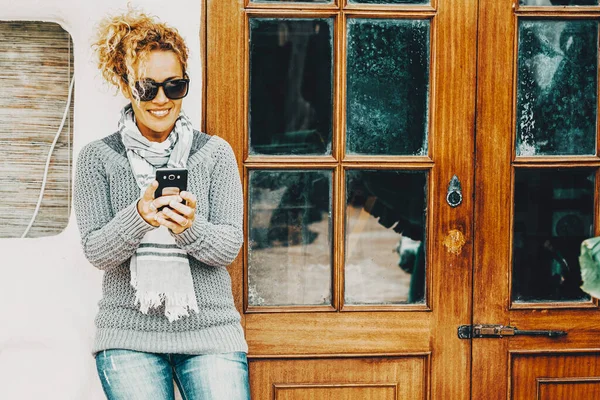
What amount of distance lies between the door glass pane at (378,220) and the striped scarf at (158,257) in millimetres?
761

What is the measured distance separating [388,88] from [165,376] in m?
1.30

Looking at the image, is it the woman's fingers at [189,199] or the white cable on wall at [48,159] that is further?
the white cable on wall at [48,159]

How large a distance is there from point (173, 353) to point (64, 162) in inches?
38.0

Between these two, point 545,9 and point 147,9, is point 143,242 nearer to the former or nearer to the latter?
point 147,9

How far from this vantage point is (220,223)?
2381 mm

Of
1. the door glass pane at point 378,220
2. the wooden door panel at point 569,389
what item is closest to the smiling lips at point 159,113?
the door glass pane at point 378,220

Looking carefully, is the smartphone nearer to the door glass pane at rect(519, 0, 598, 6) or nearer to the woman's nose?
the woman's nose

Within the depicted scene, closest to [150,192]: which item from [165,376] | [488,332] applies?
[165,376]

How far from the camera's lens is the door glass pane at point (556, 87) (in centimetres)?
290

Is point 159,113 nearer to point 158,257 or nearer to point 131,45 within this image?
point 131,45

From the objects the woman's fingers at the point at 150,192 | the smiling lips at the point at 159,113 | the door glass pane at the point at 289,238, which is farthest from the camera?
the door glass pane at the point at 289,238

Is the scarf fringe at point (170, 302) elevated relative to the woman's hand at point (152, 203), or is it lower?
lower

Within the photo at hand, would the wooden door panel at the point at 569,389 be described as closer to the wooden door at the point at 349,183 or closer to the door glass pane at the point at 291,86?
the wooden door at the point at 349,183

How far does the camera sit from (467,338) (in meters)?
2.92
